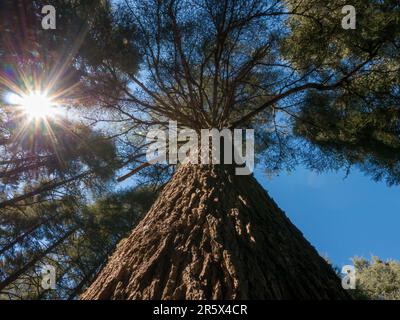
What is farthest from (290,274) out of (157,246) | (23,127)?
(23,127)

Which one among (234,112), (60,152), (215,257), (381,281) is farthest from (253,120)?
(381,281)

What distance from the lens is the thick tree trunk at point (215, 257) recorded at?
1.85 meters

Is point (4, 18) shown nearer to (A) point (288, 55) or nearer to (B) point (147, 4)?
(B) point (147, 4)

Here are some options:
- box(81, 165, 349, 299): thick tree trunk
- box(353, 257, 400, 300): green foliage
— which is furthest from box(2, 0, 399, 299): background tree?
box(353, 257, 400, 300): green foliage

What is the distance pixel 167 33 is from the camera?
15.4ft

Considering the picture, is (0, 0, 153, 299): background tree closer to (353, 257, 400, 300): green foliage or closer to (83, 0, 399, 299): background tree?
(83, 0, 399, 299): background tree

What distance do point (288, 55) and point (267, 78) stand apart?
2.53 feet

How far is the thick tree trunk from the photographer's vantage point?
1.85 m

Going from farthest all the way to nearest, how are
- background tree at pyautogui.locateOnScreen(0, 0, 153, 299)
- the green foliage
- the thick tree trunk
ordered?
the green foliage, background tree at pyautogui.locateOnScreen(0, 0, 153, 299), the thick tree trunk

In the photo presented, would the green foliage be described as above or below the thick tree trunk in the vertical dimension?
above

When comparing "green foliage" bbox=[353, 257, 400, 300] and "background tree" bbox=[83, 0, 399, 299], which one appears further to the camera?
"green foliage" bbox=[353, 257, 400, 300]

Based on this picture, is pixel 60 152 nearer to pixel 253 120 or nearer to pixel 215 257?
pixel 253 120

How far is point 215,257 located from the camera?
6.66 feet

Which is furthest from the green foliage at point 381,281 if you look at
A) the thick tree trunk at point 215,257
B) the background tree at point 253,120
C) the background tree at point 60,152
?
the thick tree trunk at point 215,257
